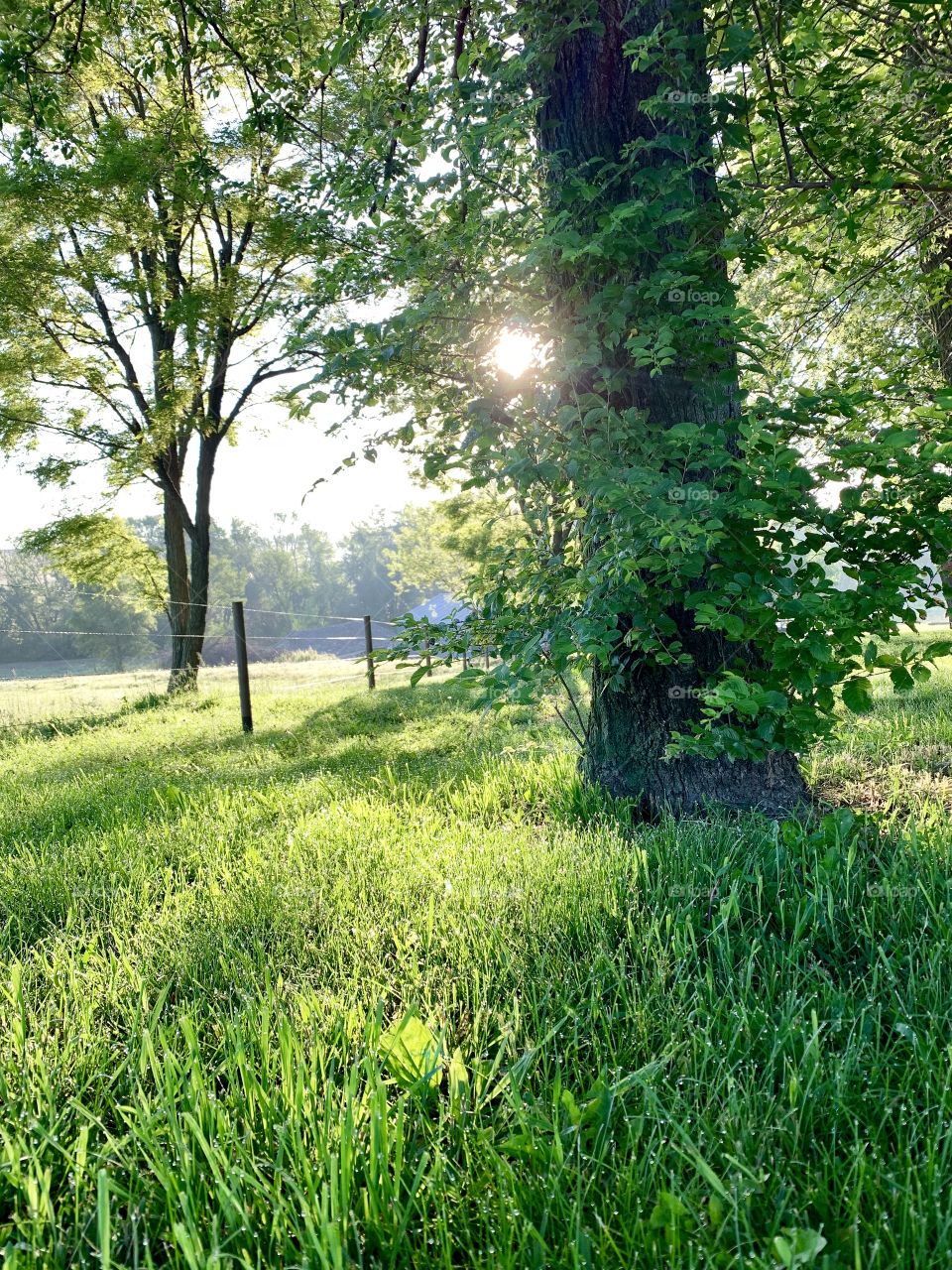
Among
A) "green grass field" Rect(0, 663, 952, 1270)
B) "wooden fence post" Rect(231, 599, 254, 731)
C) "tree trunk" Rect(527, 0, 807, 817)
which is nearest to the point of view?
"green grass field" Rect(0, 663, 952, 1270)

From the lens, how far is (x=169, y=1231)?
142 cm

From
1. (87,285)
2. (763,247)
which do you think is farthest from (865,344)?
(87,285)

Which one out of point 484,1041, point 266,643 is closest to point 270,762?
point 484,1041

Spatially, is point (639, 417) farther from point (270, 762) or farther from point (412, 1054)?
point (270, 762)

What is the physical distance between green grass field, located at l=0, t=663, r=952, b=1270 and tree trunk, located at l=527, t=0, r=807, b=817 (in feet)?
1.21

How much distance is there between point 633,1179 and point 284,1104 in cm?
77

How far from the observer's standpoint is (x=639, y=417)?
3020 millimetres

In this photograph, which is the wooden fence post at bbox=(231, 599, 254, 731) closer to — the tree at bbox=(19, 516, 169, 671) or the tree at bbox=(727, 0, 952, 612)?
the tree at bbox=(19, 516, 169, 671)

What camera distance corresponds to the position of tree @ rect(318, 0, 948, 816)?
8.85 feet

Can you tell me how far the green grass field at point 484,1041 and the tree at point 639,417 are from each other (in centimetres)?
70

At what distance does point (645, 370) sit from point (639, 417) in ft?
1.85

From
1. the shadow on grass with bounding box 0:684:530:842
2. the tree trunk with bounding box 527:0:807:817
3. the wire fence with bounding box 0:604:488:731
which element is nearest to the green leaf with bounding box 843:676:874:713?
the tree trunk with bounding box 527:0:807:817

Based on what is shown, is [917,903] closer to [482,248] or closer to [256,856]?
[256,856]

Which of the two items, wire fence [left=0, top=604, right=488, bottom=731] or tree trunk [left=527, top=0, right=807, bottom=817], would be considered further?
wire fence [left=0, top=604, right=488, bottom=731]
